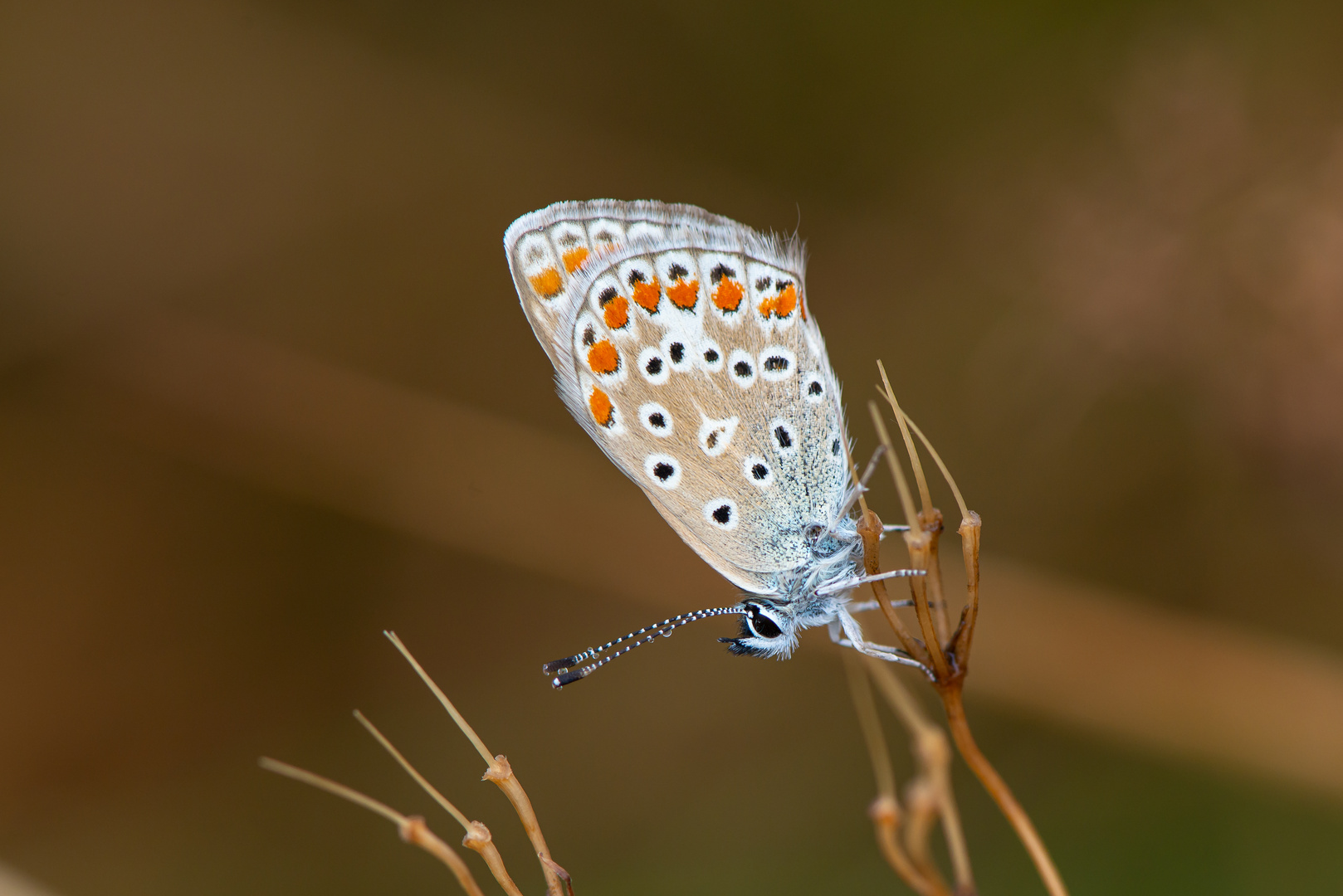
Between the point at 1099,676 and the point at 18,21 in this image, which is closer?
the point at 1099,676

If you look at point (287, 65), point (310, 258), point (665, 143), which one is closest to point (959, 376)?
point (665, 143)

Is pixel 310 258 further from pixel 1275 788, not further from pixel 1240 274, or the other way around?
pixel 1275 788

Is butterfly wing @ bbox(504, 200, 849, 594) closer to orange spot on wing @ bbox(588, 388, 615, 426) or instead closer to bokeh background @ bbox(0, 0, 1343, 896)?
orange spot on wing @ bbox(588, 388, 615, 426)

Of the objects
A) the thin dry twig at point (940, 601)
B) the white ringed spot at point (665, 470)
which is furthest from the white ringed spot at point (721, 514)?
the thin dry twig at point (940, 601)

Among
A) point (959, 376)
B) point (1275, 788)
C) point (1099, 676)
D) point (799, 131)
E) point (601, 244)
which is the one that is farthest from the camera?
point (799, 131)

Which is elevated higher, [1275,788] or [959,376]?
[959,376]

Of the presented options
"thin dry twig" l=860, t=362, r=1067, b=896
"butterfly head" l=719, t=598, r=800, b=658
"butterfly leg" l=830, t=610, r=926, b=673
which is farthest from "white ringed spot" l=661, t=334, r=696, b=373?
"thin dry twig" l=860, t=362, r=1067, b=896
